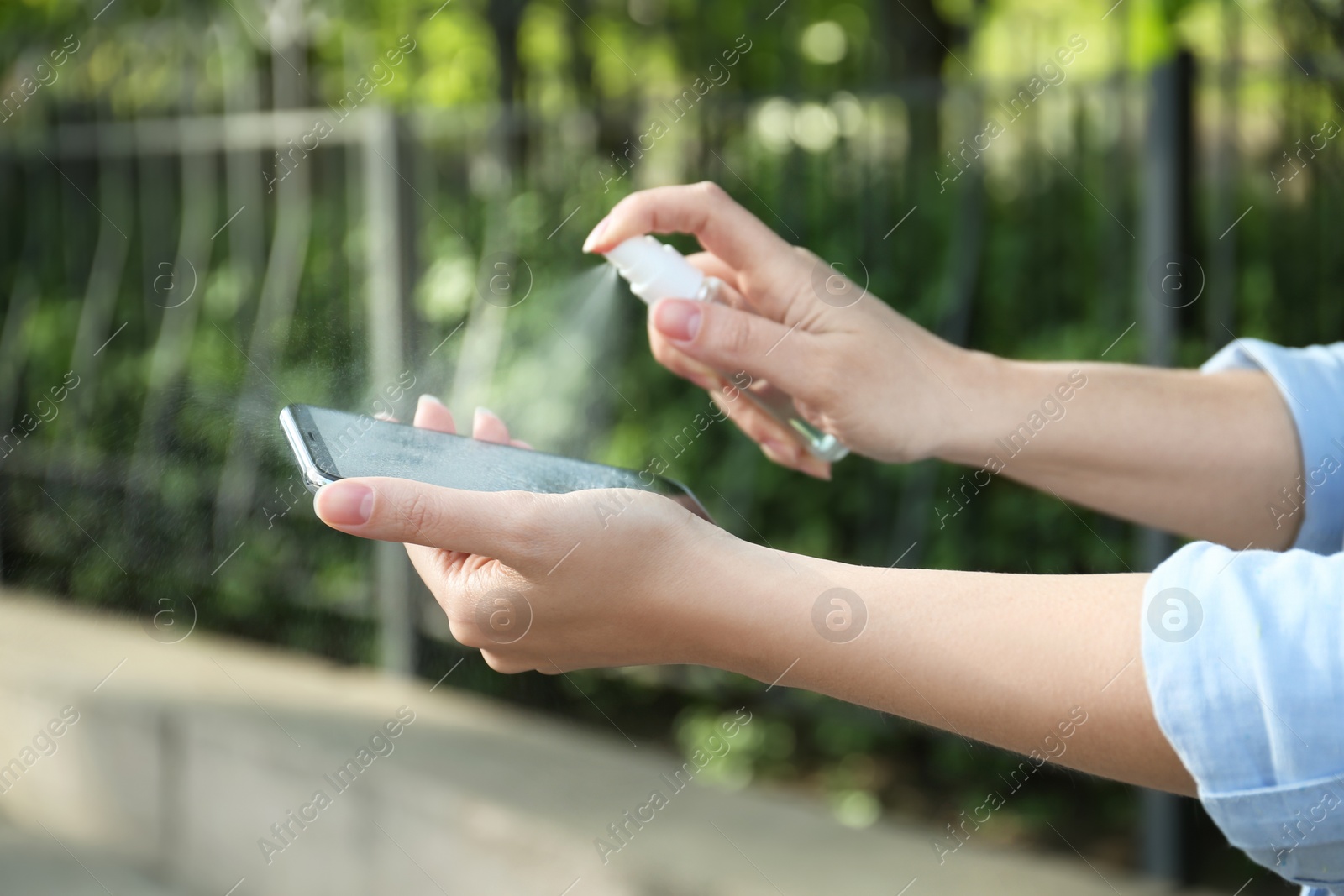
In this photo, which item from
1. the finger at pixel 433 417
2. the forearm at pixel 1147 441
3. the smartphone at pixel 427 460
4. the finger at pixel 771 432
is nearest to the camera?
the smartphone at pixel 427 460

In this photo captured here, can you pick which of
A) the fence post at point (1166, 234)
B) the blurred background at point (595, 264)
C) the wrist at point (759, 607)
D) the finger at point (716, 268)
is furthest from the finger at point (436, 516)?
the fence post at point (1166, 234)

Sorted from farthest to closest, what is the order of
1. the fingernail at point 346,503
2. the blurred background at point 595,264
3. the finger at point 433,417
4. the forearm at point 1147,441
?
the blurred background at point 595,264 < the forearm at point 1147,441 < the finger at point 433,417 < the fingernail at point 346,503

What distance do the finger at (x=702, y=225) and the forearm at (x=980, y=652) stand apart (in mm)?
604

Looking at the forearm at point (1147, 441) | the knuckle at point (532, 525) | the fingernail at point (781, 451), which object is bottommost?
the fingernail at point (781, 451)

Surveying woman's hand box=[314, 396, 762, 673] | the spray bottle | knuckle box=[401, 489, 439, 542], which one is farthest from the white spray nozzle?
knuckle box=[401, 489, 439, 542]

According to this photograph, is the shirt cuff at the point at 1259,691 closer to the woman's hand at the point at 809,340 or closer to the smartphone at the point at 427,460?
the smartphone at the point at 427,460

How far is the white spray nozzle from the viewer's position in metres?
1.60

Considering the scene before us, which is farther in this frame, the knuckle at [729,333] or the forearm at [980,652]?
the knuckle at [729,333]

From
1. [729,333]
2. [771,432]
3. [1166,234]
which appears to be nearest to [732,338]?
[729,333]

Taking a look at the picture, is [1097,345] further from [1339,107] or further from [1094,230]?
[1339,107]

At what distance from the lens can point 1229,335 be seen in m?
3.08

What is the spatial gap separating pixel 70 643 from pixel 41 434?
58.9 inches

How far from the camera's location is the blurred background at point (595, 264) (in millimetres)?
3133

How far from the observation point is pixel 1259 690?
2.95 ft
